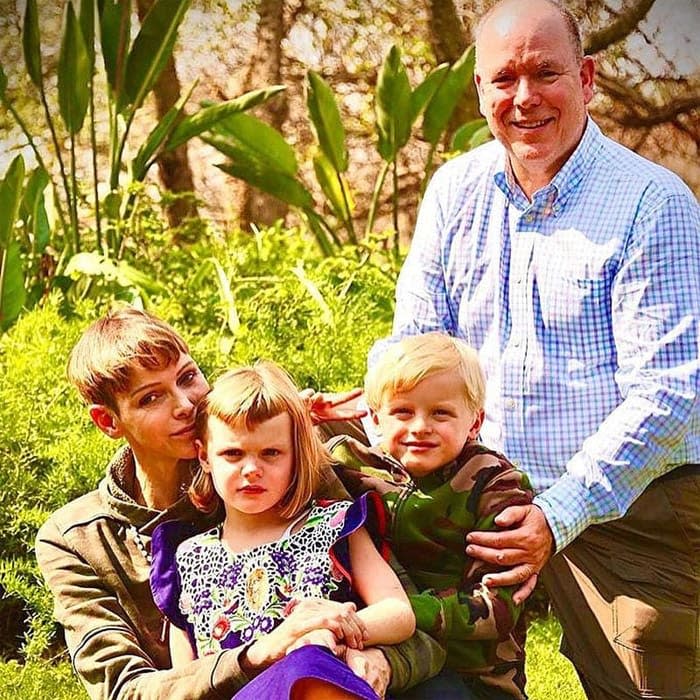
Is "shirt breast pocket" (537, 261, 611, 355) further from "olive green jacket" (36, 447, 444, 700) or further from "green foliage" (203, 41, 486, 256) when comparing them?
"green foliage" (203, 41, 486, 256)

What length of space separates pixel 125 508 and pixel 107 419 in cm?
17

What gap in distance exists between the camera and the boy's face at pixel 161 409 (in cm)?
261

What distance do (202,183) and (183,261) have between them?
1083mm

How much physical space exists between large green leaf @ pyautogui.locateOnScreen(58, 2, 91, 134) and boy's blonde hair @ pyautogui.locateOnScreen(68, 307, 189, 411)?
2.72m

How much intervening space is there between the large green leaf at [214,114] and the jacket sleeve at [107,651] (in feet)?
9.33

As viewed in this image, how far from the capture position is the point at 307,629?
2293mm

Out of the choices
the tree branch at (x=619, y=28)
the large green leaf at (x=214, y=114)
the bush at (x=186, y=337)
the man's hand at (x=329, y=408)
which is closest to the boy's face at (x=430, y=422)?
the man's hand at (x=329, y=408)

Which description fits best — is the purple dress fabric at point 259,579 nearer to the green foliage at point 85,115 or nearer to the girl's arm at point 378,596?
the girl's arm at point 378,596

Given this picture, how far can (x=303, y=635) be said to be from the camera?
229 centimetres

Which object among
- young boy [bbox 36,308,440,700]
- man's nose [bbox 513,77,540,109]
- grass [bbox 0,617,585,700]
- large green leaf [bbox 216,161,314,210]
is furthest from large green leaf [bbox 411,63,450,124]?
young boy [bbox 36,308,440,700]

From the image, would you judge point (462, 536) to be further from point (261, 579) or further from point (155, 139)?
point (155, 139)

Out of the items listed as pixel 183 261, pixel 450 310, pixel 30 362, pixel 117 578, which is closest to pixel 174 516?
pixel 117 578

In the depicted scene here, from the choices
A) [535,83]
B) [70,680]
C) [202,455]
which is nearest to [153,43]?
[70,680]

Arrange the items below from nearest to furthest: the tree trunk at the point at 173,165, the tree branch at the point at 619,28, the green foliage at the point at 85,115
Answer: the green foliage at the point at 85,115
the tree trunk at the point at 173,165
the tree branch at the point at 619,28
